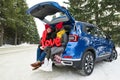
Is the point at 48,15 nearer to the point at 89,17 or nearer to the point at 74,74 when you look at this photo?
the point at 74,74

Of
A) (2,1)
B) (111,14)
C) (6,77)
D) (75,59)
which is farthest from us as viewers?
(2,1)

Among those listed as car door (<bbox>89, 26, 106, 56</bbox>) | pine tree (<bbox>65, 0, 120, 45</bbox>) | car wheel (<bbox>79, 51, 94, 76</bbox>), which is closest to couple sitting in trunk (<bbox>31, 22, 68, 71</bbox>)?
car wheel (<bbox>79, 51, 94, 76</bbox>)

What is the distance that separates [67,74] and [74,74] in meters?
0.24

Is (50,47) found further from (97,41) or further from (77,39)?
(97,41)

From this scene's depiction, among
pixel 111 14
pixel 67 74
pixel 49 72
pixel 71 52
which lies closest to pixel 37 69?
pixel 49 72

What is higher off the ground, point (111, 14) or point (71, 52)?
point (111, 14)

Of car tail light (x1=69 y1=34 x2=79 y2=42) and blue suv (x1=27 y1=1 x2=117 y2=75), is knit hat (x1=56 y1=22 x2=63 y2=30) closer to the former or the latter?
blue suv (x1=27 y1=1 x2=117 y2=75)

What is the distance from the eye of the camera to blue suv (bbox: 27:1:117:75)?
583 cm

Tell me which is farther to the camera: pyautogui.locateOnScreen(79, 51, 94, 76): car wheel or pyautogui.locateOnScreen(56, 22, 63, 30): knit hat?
pyautogui.locateOnScreen(56, 22, 63, 30): knit hat

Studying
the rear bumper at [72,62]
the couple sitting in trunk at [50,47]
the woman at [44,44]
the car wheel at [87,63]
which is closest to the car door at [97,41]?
the car wheel at [87,63]

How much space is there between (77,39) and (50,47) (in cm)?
97

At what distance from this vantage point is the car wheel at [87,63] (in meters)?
6.08

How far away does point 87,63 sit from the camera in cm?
626

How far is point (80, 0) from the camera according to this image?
22234 millimetres
